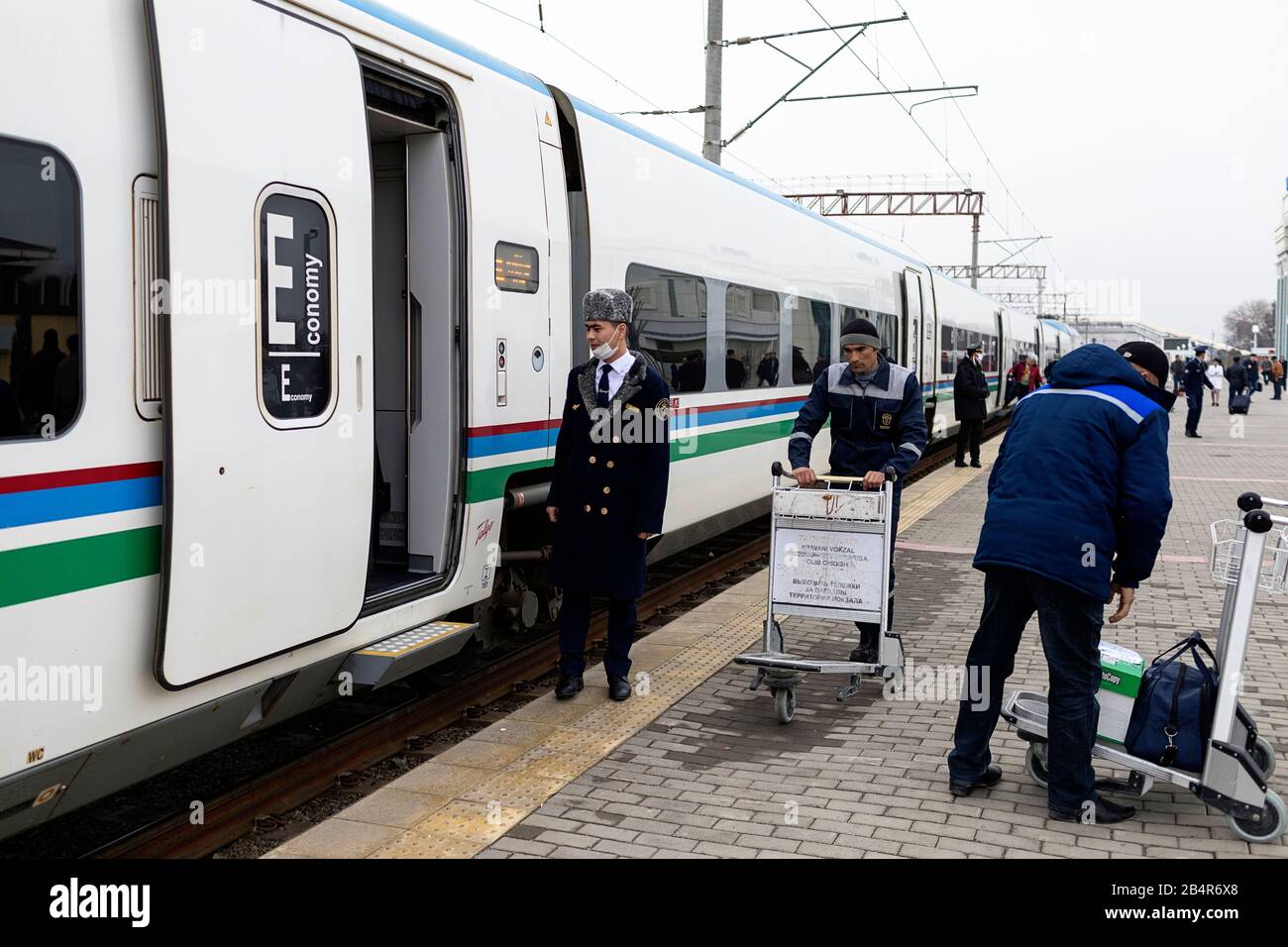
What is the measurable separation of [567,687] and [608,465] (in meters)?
1.16

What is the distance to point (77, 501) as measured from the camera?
11.8ft

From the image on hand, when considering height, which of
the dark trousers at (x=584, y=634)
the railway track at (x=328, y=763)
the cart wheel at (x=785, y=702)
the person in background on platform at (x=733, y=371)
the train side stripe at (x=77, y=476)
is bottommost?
the railway track at (x=328, y=763)

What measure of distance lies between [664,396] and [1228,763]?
2.90m

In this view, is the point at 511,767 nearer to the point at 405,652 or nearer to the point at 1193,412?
the point at 405,652

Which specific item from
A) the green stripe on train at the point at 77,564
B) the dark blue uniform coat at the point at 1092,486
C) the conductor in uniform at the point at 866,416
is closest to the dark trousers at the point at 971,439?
the conductor in uniform at the point at 866,416

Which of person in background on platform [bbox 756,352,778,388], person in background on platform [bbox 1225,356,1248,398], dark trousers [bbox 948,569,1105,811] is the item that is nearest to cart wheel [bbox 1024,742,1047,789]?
dark trousers [bbox 948,569,1105,811]

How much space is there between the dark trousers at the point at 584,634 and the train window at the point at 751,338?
12.3 ft

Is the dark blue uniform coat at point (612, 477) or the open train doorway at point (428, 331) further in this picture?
the dark blue uniform coat at point (612, 477)

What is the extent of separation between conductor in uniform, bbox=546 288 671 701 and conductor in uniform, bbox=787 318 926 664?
86cm

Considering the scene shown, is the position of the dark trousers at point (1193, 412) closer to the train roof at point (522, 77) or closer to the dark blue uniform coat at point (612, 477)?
the train roof at point (522, 77)

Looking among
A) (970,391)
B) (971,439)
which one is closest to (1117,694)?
(970,391)

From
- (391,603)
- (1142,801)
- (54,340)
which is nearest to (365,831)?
(391,603)

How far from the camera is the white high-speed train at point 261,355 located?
3510 mm
